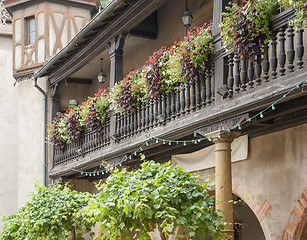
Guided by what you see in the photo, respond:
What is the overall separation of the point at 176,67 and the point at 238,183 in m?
2.16

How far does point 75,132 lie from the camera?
13.3 m

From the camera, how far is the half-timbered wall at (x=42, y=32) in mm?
17812

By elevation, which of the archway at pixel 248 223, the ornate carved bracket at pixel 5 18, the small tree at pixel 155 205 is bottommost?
the archway at pixel 248 223

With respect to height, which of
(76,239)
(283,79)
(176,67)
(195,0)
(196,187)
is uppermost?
(195,0)

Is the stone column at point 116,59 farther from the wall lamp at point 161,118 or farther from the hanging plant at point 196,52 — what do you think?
the hanging plant at point 196,52

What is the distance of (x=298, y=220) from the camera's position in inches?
317

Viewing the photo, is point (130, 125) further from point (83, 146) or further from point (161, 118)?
point (83, 146)

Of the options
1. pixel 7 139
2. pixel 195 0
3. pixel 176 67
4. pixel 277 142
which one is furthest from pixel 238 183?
pixel 7 139

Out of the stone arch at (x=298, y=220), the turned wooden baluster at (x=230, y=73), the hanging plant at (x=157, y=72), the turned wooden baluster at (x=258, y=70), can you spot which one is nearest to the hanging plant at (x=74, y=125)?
the hanging plant at (x=157, y=72)

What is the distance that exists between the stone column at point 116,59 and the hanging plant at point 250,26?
4.80 meters

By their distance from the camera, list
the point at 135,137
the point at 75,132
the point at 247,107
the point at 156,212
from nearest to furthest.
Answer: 1. the point at 156,212
2. the point at 247,107
3. the point at 135,137
4. the point at 75,132

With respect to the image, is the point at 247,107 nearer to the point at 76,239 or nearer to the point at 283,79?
the point at 283,79

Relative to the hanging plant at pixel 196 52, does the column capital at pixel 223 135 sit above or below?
below

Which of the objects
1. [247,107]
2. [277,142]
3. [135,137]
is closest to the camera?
[247,107]
